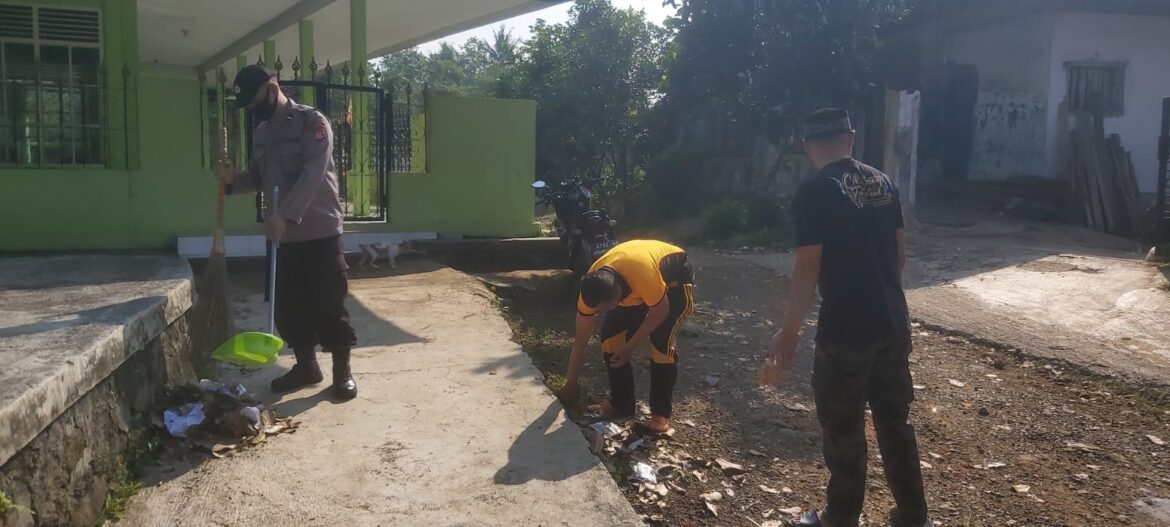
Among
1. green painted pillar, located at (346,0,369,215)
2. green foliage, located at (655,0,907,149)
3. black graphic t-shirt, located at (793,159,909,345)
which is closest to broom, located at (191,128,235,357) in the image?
black graphic t-shirt, located at (793,159,909,345)

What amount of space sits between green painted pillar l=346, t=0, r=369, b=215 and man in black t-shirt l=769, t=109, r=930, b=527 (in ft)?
21.1

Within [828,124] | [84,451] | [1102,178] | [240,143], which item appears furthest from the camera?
[1102,178]

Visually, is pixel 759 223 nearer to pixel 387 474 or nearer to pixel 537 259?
pixel 537 259

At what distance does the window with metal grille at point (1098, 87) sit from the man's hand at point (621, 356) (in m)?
12.2

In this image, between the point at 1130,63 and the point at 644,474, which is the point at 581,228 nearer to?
the point at 644,474

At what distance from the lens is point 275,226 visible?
3.83 m

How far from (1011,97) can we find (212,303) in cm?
1333

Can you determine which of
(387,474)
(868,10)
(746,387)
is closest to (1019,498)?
(746,387)

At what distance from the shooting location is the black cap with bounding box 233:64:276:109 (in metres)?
4.00

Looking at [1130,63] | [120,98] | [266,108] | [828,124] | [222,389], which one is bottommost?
[222,389]

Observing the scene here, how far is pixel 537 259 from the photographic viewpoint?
8.95 meters

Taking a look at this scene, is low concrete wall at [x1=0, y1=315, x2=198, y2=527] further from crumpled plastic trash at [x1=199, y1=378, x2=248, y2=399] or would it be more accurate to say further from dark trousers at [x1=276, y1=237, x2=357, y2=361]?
dark trousers at [x1=276, y1=237, x2=357, y2=361]

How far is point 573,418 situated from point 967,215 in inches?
437

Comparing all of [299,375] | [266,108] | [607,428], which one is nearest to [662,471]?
[607,428]
